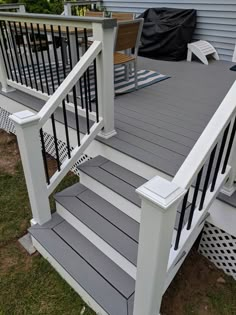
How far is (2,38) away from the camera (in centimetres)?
289

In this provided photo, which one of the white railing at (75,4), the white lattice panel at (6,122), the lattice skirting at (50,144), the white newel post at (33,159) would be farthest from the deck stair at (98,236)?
the white railing at (75,4)

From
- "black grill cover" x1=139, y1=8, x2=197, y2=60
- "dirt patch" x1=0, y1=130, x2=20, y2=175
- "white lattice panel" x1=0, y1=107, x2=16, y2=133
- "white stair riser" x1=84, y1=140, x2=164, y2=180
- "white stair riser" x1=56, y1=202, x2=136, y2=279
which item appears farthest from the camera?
"black grill cover" x1=139, y1=8, x2=197, y2=60

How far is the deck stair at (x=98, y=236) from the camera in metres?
1.62

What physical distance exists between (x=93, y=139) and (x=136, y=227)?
878mm

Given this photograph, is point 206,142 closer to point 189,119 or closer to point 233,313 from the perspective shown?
point 233,313

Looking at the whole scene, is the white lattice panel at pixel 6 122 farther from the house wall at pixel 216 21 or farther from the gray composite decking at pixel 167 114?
the house wall at pixel 216 21

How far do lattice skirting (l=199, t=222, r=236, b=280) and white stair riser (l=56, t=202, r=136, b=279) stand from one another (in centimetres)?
66

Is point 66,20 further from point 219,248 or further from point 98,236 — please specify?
point 219,248

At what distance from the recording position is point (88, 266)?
5.76 feet

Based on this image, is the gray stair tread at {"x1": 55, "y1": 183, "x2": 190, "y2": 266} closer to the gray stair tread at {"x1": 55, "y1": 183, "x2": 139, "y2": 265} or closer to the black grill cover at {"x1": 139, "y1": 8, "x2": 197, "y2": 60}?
the gray stair tread at {"x1": 55, "y1": 183, "x2": 139, "y2": 265}

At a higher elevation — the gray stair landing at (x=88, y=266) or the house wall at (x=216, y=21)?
the house wall at (x=216, y=21)

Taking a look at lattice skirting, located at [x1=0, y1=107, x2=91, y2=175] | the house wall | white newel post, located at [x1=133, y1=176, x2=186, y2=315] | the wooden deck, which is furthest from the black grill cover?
white newel post, located at [x1=133, y1=176, x2=186, y2=315]

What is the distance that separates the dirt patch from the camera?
3.12 m

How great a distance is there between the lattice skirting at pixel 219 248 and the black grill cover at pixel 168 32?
3554mm
